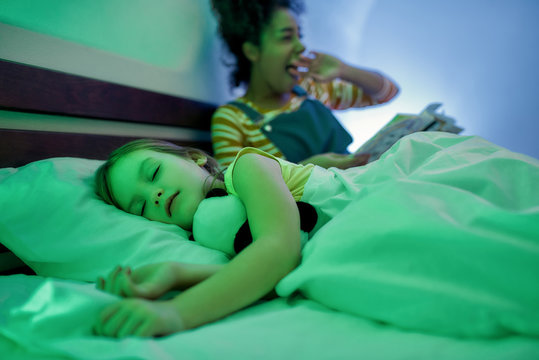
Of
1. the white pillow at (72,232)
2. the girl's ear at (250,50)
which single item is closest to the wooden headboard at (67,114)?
the white pillow at (72,232)

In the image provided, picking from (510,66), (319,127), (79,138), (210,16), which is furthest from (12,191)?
(510,66)

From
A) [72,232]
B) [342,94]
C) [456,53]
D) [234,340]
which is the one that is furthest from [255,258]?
[456,53]

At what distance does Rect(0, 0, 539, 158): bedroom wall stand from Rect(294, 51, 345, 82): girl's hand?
488 mm

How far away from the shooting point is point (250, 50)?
1.66m

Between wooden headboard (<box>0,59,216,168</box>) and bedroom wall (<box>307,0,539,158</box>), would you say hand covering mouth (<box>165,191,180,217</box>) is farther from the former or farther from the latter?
bedroom wall (<box>307,0,539,158</box>)

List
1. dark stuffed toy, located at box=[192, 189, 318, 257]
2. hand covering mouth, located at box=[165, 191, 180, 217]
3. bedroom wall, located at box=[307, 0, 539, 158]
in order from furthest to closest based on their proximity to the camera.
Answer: bedroom wall, located at box=[307, 0, 539, 158]
hand covering mouth, located at box=[165, 191, 180, 217]
dark stuffed toy, located at box=[192, 189, 318, 257]

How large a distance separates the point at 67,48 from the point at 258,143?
79 cm

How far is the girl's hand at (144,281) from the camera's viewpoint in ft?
1.48

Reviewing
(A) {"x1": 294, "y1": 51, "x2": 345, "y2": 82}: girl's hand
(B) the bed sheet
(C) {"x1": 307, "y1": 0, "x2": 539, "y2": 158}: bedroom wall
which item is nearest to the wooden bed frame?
(B) the bed sheet

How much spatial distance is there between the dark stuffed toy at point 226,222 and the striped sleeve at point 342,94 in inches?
51.5

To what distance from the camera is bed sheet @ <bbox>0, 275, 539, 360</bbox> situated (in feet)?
1.18

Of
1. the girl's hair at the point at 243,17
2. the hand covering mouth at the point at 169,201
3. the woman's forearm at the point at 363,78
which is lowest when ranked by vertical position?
the hand covering mouth at the point at 169,201

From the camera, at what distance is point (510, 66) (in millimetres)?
1910

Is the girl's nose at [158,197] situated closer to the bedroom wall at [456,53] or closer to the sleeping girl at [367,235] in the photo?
the sleeping girl at [367,235]
